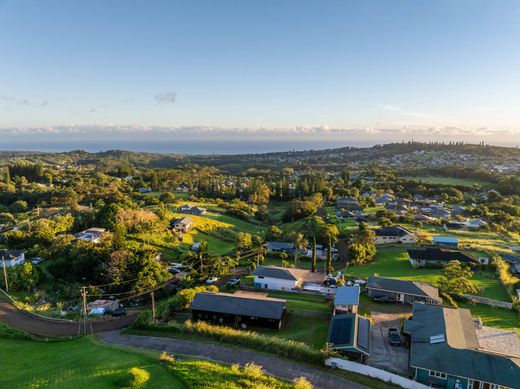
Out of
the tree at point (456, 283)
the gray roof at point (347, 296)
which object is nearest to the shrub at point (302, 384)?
the gray roof at point (347, 296)

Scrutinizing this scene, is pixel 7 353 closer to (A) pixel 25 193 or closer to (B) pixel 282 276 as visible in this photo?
(B) pixel 282 276

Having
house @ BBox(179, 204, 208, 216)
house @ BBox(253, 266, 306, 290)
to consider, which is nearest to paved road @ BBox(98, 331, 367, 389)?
house @ BBox(253, 266, 306, 290)

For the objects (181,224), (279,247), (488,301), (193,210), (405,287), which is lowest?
(279,247)

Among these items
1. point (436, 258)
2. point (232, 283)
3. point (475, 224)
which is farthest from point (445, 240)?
point (232, 283)

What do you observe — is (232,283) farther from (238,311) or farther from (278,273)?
(238,311)

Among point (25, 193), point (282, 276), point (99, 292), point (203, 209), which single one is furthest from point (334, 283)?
point (25, 193)

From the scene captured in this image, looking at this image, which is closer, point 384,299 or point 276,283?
point 384,299
